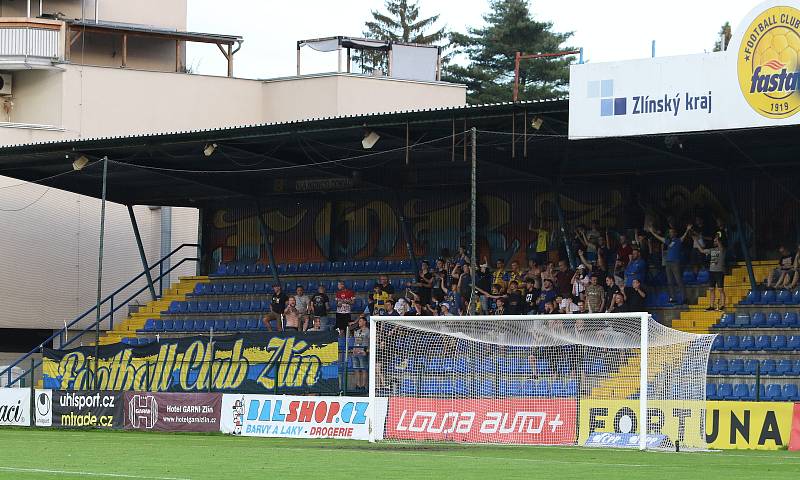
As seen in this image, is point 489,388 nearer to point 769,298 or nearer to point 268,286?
point 769,298

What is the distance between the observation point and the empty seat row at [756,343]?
28219 millimetres

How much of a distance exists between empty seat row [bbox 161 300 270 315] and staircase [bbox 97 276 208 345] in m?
0.69

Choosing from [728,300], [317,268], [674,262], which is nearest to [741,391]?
[728,300]

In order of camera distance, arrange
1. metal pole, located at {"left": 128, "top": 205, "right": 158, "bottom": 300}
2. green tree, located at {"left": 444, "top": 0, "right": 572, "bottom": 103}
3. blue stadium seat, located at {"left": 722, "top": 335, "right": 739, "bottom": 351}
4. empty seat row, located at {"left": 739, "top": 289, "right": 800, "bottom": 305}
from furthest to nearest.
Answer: green tree, located at {"left": 444, "top": 0, "right": 572, "bottom": 103}
metal pole, located at {"left": 128, "top": 205, "right": 158, "bottom": 300}
empty seat row, located at {"left": 739, "top": 289, "right": 800, "bottom": 305}
blue stadium seat, located at {"left": 722, "top": 335, "right": 739, "bottom": 351}

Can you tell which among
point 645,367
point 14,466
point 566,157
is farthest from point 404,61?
point 14,466

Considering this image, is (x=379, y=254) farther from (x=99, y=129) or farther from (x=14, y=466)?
(x=14, y=466)

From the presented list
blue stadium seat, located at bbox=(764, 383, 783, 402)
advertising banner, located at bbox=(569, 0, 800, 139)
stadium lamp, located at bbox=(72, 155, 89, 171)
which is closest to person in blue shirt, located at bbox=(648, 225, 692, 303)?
advertising banner, located at bbox=(569, 0, 800, 139)

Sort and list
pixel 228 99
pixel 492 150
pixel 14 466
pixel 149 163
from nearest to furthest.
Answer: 1. pixel 14 466
2. pixel 492 150
3. pixel 149 163
4. pixel 228 99

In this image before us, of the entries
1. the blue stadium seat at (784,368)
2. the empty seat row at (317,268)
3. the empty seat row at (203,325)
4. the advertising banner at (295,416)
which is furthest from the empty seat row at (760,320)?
the empty seat row at (203,325)

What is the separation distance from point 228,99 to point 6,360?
474 inches

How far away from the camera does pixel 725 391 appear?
26.9m

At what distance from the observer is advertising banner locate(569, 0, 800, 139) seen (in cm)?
2456

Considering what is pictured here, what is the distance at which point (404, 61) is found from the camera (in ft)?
173

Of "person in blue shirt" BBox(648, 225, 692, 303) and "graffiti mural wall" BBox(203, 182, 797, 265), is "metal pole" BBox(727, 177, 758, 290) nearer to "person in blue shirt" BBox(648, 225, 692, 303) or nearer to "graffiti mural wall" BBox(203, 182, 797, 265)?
"graffiti mural wall" BBox(203, 182, 797, 265)
